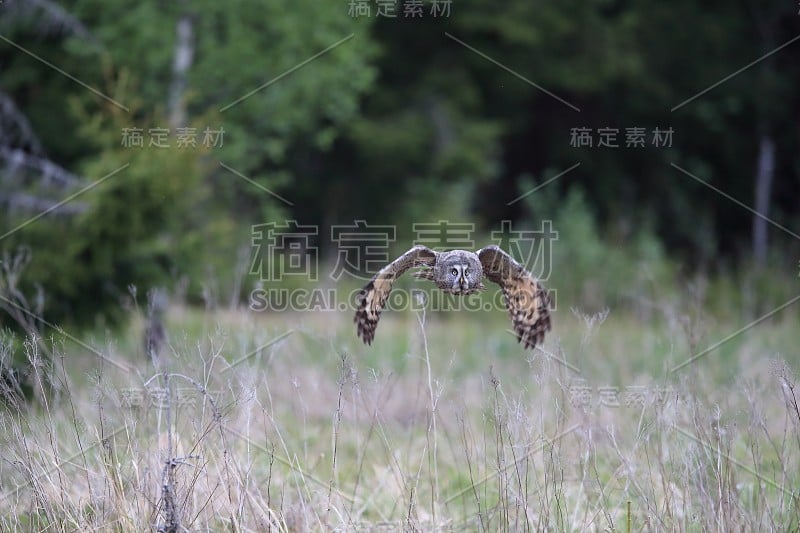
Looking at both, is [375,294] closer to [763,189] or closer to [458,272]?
[458,272]

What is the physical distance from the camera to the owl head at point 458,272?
4.13m

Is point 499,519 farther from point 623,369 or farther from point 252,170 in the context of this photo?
point 252,170

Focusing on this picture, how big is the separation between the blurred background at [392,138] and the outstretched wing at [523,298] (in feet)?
6.33

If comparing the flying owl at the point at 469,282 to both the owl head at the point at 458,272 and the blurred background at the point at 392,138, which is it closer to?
the owl head at the point at 458,272

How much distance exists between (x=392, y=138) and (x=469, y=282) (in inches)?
388

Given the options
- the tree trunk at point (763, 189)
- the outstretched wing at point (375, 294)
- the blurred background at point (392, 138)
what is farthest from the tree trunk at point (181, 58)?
the tree trunk at point (763, 189)

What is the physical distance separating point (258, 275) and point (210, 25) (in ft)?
10.4

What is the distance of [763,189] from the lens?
16766 millimetres

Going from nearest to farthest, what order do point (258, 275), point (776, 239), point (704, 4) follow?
point (258, 275), point (776, 239), point (704, 4)

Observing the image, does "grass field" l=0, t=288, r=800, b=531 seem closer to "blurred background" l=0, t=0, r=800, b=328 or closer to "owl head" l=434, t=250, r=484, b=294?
"owl head" l=434, t=250, r=484, b=294

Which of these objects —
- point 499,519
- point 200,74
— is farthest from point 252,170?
point 499,519

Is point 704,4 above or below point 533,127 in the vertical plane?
above

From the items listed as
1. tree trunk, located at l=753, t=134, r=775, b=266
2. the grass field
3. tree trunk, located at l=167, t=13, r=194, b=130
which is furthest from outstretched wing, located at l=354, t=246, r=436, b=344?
tree trunk, located at l=753, t=134, r=775, b=266

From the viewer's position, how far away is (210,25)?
36.2 feet
